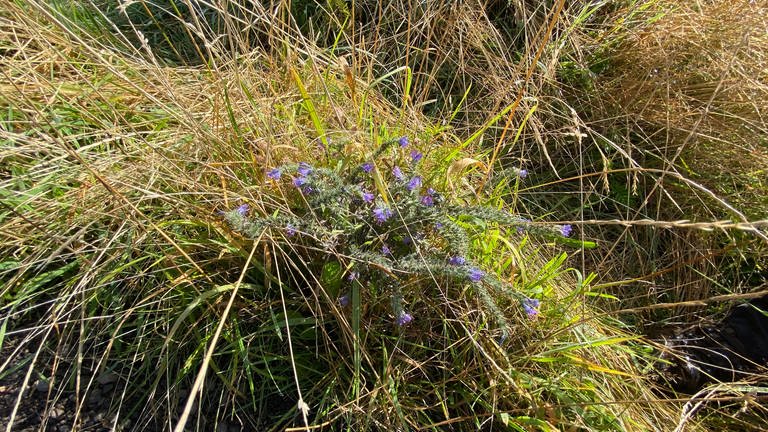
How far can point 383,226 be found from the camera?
1277 mm

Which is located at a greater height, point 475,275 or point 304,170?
point 304,170

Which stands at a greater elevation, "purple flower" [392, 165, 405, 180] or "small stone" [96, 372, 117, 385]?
"purple flower" [392, 165, 405, 180]

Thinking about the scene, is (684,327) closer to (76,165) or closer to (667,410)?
(667,410)

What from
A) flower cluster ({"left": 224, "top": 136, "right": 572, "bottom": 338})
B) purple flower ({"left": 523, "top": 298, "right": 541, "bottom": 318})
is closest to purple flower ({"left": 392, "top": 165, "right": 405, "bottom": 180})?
flower cluster ({"left": 224, "top": 136, "right": 572, "bottom": 338})

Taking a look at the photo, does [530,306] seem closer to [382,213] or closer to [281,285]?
Answer: [382,213]

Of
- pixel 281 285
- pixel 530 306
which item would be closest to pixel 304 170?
pixel 281 285

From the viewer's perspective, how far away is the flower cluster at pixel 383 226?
1.18 metres

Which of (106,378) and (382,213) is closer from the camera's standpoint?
(382,213)

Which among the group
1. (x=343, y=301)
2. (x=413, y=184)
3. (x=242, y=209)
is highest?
(x=242, y=209)

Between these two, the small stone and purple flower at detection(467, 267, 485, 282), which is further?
the small stone

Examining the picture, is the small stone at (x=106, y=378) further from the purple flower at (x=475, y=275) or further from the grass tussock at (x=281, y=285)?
the purple flower at (x=475, y=275)

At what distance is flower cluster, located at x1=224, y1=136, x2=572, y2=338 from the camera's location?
118cm

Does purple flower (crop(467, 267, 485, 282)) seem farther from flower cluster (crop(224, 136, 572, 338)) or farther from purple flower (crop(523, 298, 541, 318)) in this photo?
purple flower (crop(523, 298, 541, 318))

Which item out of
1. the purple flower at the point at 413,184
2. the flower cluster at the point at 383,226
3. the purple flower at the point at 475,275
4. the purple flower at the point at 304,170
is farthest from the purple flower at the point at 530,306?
the purple flower at the point at 304,170
